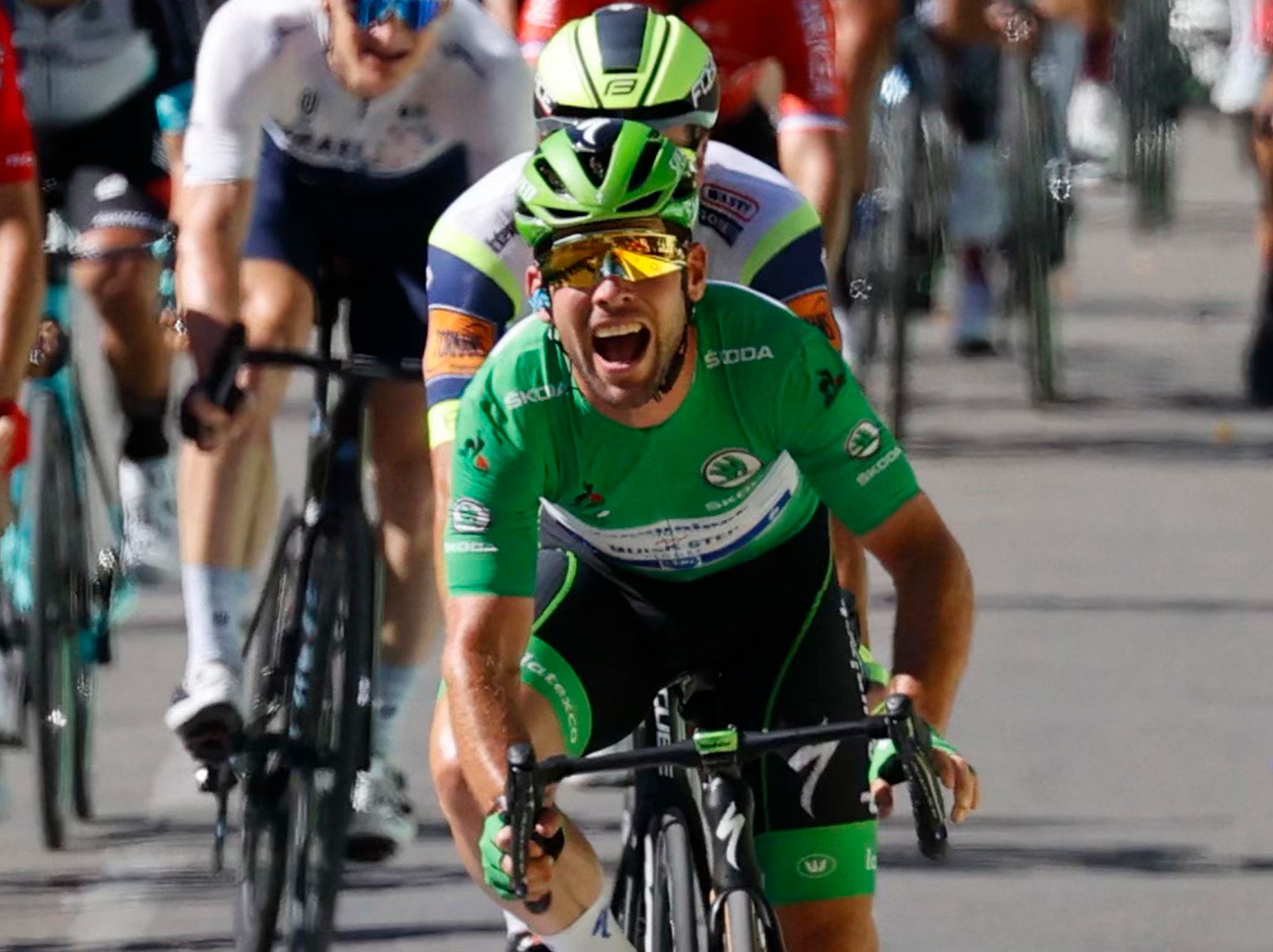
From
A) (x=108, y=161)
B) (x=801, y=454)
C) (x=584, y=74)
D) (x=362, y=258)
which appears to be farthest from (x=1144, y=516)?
(x=801, y=454)

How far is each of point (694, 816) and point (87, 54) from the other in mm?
4124

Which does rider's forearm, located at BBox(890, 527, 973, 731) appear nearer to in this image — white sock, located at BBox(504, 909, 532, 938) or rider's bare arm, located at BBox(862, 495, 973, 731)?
rider's bare arm, located at BBox(862, 495, 973, 731)

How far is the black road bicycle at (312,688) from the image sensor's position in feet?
20.7

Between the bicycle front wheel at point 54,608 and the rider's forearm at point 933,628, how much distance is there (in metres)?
2.92

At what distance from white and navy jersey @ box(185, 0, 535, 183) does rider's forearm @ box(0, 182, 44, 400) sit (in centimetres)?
50

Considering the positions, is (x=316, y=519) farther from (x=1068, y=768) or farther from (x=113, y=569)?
(x=1068, y=768)

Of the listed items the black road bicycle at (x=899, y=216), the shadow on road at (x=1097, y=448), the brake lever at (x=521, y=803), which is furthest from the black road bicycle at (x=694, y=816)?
the shadow on road at (x=1097, y=448)

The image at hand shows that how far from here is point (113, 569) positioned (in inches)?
321

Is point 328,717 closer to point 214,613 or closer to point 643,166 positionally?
point 214,613

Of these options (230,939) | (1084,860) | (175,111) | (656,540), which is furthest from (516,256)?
(1084,860)

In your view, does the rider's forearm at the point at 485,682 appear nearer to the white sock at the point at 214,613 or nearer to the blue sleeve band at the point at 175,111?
the white sock at the point at 214,613

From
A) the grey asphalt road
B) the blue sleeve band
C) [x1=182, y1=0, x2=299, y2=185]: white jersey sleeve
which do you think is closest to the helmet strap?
[x1=182, y1=0, x2=299, y2=185]: white jersey sleeve

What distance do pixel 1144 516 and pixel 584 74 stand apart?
5660 millimetres

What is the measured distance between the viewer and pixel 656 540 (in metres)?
5.17
